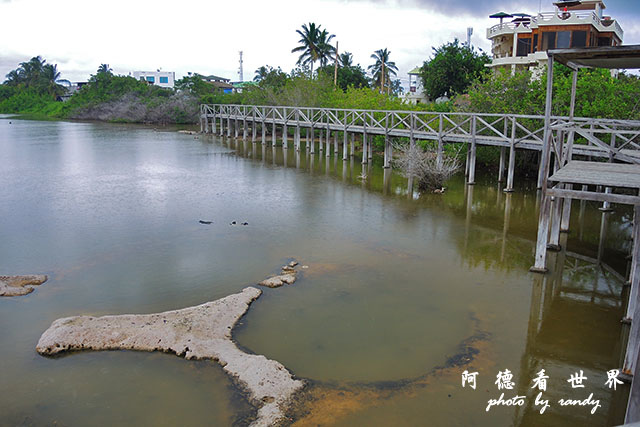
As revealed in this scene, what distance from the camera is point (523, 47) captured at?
1561 inches

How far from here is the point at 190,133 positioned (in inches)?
1704

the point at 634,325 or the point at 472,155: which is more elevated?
the point at 472,155

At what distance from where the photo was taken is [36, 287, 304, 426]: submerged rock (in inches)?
249

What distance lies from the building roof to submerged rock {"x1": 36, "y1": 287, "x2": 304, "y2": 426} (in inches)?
268

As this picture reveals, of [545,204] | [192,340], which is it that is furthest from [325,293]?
[545,204]

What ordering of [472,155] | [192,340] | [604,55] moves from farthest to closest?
[472,155] → [604,55] → [192,340]

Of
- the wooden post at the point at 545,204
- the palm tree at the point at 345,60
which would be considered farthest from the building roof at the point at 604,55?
the palm tree at the point at 345,60

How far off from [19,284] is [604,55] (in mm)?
10660

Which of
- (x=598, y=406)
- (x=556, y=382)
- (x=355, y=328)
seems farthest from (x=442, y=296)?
(x=598, y=406)

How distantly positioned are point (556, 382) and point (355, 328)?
8.89 feet

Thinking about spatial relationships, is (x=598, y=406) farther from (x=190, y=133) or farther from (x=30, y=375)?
(x=190, y=133)

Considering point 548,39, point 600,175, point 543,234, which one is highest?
point 548,39

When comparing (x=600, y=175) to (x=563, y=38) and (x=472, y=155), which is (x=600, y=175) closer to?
(x=472, y=155)

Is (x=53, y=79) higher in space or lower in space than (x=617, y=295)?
higher
